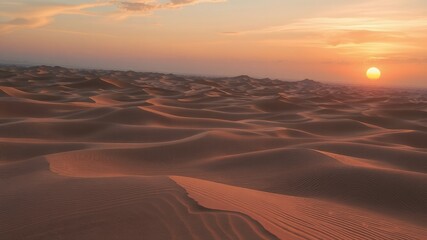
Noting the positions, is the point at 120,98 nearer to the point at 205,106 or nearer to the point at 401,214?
the point at 205,106

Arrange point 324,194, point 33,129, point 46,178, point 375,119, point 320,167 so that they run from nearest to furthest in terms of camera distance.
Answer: point 46,178
point 324,194
point 320,167
point 33,129
point 375,119

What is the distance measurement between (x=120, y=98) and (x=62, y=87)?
473cm

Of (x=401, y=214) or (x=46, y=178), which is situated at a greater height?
(x=46, y=178)

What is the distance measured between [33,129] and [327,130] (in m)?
7.24

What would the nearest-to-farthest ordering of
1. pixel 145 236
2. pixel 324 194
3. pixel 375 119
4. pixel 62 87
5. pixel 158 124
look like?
pixel 145 236, pixel 324 194, pixel 158 124, pixel 375 119, pixel 62 87

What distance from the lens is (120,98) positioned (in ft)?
56.0

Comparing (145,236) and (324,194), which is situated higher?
(145,236)

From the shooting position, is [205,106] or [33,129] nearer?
[33,129]

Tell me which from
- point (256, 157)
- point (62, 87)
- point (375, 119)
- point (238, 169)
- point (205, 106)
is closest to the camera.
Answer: point (238, 169)

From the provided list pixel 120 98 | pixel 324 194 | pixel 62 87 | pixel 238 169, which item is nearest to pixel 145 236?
pixel 324 194

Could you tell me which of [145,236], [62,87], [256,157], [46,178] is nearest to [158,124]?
[256,157]

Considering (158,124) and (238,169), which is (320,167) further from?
(158,124)

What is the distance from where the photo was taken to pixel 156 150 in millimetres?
6645

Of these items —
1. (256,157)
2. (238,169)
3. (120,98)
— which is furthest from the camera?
(120,98)
